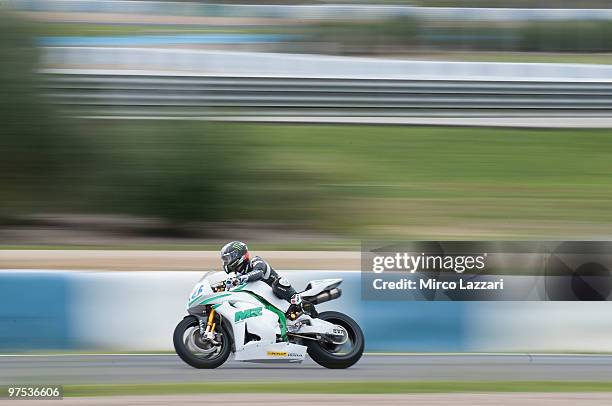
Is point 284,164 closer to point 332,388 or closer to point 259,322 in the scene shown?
point 259,322

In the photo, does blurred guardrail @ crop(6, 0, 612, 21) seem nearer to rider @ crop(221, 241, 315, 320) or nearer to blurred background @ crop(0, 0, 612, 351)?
blurred background @ crop(0, 0, 612, 351)

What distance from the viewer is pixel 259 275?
7.87 meters

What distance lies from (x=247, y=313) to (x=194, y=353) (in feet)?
1.83

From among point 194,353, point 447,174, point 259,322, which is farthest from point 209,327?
point 447,174

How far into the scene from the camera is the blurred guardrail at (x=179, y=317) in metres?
9.05

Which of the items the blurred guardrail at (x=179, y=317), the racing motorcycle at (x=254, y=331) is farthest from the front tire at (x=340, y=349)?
the blurred guardrail at (x=179, y=317)

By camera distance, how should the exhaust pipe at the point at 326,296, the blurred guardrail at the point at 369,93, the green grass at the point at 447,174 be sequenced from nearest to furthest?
the exhaust pipe at the point at 326,296 < the green grass at the point at 447,174 < the blurred guardrail at the point at 369,93

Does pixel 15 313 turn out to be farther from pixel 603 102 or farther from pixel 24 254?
pixel 603 102

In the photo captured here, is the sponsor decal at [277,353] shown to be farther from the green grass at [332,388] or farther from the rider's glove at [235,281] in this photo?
the rider's glove at [235,281]

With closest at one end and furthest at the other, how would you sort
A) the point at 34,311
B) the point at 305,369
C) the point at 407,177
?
the point at 305,369
the point at 34,311
the point at 407,177

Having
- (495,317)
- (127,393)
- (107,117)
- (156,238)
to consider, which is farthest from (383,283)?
(107,117)

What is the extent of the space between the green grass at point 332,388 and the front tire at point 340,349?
0.22m

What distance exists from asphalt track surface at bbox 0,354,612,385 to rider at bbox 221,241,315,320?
48cm

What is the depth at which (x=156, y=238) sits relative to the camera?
12906 mm
